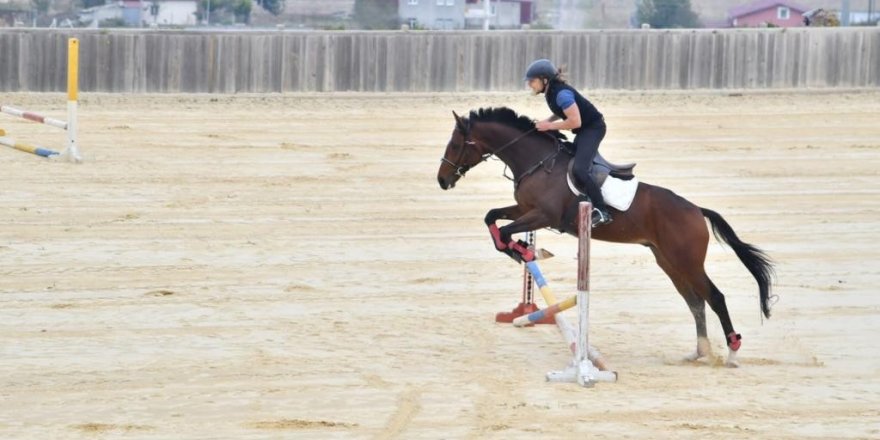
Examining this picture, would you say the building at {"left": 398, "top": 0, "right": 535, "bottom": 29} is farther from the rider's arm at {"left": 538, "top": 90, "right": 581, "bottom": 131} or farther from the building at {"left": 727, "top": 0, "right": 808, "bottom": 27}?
the rider's arm at {"left": 538, "top": 90, "right": 581, "bottom": 131}

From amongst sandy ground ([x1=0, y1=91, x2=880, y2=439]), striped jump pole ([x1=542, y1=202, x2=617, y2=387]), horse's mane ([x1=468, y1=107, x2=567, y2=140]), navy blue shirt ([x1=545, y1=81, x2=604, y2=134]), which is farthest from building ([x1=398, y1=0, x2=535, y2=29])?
striped jump pole ([x1=542, y1=202, x2=617, y2=387])

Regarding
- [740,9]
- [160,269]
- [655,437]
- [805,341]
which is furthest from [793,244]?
[740,9]

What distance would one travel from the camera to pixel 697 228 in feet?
37.9

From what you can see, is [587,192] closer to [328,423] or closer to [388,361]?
[388,361]

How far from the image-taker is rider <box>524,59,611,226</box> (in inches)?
456

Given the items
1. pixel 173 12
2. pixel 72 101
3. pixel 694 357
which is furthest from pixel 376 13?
pixel 694 357

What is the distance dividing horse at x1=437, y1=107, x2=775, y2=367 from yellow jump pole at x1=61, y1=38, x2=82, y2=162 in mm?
9341

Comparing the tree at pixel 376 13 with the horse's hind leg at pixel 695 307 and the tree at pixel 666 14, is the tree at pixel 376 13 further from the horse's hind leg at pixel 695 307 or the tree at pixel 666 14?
the horse's hind leg at pixel 695 307

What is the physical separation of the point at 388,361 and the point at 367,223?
6518 millimetres

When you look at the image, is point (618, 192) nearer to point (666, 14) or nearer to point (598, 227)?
point (598, 227)

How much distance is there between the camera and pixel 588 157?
1179cm

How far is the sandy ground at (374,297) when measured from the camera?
31.4ft

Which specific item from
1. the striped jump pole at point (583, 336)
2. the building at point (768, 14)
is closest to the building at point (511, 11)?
the building at point (768, 14)

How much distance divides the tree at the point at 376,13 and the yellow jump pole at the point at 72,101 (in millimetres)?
29663
